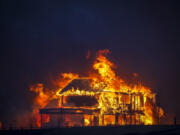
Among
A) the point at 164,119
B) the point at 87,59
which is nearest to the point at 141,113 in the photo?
the point at 164,119

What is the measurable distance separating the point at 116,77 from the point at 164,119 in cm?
1393

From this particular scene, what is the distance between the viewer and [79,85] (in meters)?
73.1

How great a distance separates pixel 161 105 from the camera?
81.4m

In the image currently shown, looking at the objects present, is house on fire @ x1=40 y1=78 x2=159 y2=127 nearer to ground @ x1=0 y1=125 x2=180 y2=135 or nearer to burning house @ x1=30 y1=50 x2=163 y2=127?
Answer: burning house @ x1=30 y1=50 x2=163 y2=127

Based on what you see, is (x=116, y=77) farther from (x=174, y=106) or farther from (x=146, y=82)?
(x=174, y=106)

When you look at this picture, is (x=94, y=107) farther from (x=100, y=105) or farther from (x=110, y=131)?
(x=110, y=131)

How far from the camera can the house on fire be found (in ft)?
234

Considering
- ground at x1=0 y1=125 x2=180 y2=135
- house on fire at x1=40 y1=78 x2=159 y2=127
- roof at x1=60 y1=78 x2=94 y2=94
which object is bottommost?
ground at x1=0 y1=125 x2=180 y2=135

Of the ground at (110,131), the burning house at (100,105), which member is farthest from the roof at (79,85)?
the ground at (110,131)

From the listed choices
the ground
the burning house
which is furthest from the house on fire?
the ground

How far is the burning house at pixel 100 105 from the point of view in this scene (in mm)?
71500

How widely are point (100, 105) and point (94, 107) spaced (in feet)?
4.13

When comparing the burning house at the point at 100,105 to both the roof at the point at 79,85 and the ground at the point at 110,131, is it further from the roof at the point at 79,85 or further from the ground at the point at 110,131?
the ground at the point at 110,131

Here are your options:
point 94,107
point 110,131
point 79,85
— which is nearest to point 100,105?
point 94,107
